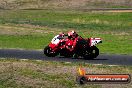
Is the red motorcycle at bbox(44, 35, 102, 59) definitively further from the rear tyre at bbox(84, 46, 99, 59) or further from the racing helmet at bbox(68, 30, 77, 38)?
the racing helmet at bbox(68, 30, 77, 38)

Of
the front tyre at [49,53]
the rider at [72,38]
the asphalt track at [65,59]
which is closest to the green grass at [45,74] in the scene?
the asphalt track at [65,59]

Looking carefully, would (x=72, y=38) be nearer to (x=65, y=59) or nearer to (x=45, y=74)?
(x=65, y=59)

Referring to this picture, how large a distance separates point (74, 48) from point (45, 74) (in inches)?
306

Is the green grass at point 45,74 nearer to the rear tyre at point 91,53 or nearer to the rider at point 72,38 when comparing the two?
the rear tyre at point 91,53

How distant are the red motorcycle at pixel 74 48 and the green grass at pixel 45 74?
149 inches

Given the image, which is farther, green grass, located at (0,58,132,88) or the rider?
the rider

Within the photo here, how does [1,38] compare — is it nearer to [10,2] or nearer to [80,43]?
[80,43]

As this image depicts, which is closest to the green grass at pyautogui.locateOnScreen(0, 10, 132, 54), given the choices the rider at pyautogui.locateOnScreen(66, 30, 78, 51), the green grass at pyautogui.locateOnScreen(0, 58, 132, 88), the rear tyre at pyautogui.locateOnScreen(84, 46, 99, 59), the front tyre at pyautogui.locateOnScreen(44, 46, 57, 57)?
the rear tyre at pyautogui.locateOnScreen(84, 46, 99, 59)

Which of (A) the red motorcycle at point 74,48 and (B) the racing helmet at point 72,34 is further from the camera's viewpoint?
(B) the racing helmet at point 72,34

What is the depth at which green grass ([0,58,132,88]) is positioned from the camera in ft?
54.1

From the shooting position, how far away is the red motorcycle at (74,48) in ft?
83.0

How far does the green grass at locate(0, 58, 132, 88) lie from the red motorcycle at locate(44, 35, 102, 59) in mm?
3795

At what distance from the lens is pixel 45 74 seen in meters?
18.2

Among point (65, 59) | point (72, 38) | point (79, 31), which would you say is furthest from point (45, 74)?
point (79, 31)
